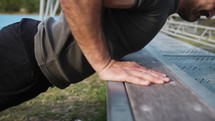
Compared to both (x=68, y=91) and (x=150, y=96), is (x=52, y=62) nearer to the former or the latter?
(x=150, y=96)

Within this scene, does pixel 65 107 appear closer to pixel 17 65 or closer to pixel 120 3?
pixel 17 65

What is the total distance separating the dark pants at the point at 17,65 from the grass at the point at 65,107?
1.24m

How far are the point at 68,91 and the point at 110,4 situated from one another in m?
2.48

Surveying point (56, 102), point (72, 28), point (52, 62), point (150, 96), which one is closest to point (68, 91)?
point (56, 102)

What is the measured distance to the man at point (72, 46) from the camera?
1725 millimetres

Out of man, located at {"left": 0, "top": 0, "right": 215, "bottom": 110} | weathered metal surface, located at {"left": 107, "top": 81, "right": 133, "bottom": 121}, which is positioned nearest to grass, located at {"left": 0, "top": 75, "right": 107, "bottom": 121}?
man, located at {"left": 0, "top": 0, "right": 215, "bottom": 110}

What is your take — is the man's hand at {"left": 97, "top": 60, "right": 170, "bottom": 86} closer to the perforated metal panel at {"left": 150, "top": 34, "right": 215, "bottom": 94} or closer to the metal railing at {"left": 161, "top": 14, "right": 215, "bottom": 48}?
the perforated metal panel at {"left": 150, "top": 34, "right": 215, "bottom": 94}

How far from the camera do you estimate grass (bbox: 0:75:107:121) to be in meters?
3.31

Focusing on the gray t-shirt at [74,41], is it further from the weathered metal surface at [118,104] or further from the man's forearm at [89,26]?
the weathered metal surface at [118,104]

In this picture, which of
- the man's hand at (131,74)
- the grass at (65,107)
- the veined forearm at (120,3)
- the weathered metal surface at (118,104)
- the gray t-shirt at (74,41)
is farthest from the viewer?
the grass at (65,107)

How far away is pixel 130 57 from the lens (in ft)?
7.79

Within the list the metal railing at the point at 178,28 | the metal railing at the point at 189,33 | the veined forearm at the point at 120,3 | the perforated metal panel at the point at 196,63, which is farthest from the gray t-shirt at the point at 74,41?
the metal railing at the point at 189,33

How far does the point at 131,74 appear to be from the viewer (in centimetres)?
165

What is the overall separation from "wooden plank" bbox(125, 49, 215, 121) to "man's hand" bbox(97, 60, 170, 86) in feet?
0.14
